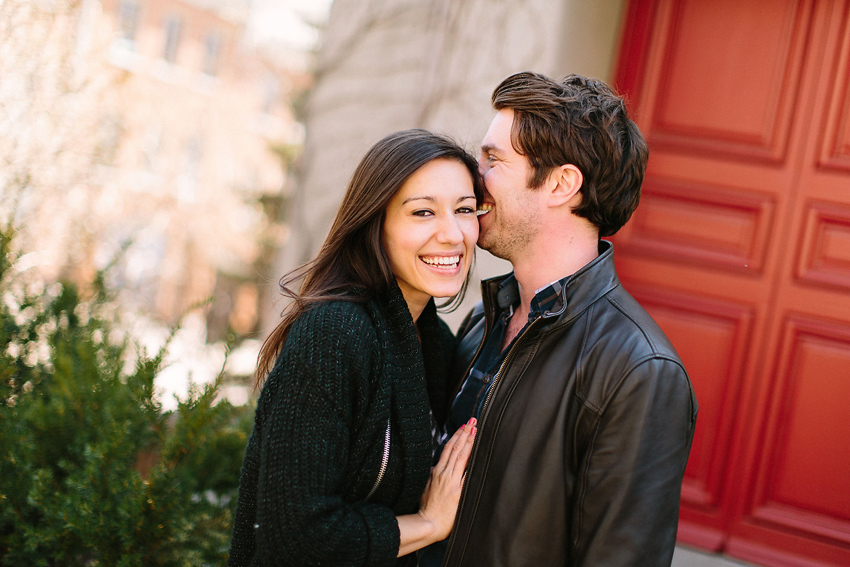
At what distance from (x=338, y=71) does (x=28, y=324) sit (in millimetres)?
2672

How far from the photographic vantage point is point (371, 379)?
1875 millimetres

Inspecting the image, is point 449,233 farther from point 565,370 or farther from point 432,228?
point 565,370

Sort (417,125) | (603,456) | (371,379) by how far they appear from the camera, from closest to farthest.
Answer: (603,456), (371,379), (417,125)

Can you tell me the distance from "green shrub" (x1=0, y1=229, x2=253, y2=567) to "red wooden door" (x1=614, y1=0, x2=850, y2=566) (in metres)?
2.32

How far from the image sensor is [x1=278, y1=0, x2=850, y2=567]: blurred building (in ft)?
9.85

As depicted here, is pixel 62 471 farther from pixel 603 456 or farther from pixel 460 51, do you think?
pixel 460 51

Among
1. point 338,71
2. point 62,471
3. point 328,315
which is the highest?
point 338,71

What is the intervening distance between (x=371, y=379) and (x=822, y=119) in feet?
8.55

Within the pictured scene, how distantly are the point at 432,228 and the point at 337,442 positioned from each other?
0.76 m

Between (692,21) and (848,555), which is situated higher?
(692,21)

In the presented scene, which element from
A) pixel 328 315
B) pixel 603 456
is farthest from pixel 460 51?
pixel 603 456

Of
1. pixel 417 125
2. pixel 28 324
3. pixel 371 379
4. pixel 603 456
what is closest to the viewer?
pixel 603 456

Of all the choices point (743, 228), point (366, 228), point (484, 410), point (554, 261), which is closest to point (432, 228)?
point (366, 228)

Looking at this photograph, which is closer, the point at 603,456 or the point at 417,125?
the point at 603,456
